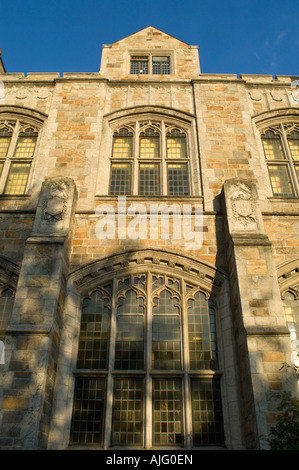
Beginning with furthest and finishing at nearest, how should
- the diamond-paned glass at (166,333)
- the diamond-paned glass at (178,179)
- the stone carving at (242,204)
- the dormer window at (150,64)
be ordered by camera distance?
the dormer window at (150,64), the diamond-paned glass at (178,179), the stone carving at (242,204), the diamond-paned glass at (166,333)

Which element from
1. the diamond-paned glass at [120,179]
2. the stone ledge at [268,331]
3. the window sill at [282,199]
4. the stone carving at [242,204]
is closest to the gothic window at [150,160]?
the diamond-paned glass at [120,179]

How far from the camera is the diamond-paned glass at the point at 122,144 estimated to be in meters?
10.4

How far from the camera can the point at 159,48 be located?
1350cm

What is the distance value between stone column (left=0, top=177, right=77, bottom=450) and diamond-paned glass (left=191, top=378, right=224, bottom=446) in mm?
2441

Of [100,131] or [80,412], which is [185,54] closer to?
[100,131]

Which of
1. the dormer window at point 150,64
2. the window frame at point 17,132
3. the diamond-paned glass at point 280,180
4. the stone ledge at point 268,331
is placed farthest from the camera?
the dormer window at point 150,64

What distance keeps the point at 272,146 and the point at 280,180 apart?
125 centimetres

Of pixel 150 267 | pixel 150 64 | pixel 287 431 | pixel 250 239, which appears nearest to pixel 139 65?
pixel 150 64

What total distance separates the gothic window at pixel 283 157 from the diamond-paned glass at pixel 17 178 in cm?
622

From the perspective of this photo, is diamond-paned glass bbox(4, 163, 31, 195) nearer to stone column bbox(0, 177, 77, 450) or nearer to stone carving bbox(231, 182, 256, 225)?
stone column bbox(0, 177, 77, 450)

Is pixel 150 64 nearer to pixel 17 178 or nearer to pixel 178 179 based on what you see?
pixel 178 179

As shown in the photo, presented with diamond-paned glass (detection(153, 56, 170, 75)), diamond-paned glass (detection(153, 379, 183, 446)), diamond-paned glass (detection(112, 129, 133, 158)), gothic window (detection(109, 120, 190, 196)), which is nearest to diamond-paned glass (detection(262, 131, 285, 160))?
gothic window (detection(109, 120, 190, 196))

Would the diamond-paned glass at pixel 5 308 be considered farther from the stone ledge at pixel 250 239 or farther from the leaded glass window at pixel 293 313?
the leaded glass window at pixel 293 313
